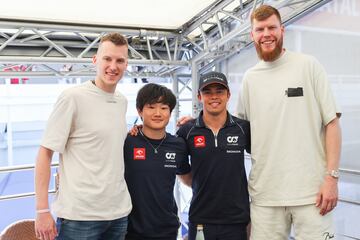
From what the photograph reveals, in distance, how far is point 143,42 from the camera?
4965 mm

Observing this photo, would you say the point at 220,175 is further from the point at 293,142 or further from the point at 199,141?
the point at 293,142

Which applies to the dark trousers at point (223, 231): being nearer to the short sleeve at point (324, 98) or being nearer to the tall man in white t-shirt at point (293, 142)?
the tall man in white t-shirt at point (293, 142)

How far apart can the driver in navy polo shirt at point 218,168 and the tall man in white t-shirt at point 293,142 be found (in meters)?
0.10

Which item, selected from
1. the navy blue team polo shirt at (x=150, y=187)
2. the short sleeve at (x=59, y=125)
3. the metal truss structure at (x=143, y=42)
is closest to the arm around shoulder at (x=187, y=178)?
the navy blue team polo shirt at (x=150, y=187)

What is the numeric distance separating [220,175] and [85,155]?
2.15 ft

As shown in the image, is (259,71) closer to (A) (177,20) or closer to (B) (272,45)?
(B) (272,45)

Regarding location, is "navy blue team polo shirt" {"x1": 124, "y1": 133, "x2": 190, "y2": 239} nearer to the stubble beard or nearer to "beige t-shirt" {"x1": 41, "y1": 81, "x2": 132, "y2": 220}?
"beige t-shirt" {"x1": 41, "y1": 81, "x2": 132, "y2": 220}

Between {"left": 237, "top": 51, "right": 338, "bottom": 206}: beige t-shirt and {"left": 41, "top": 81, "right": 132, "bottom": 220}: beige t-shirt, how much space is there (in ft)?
2.34

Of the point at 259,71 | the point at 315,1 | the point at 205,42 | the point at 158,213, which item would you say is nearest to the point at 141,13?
the point at 205,42

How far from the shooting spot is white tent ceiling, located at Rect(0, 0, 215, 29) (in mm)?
3582

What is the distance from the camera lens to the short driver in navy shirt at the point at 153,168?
65.8 inches

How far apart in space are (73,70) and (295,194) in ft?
13.5

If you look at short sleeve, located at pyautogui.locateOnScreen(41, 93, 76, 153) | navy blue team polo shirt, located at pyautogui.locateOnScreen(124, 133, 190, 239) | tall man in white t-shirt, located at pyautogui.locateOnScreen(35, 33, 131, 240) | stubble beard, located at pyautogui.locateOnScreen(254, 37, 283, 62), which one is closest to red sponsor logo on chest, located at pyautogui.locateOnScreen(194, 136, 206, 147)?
navy blue team polo shirt, located at pyautogui.locateOnScreen(124, 133, 190, 239)

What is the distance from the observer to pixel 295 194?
64.6 inches
